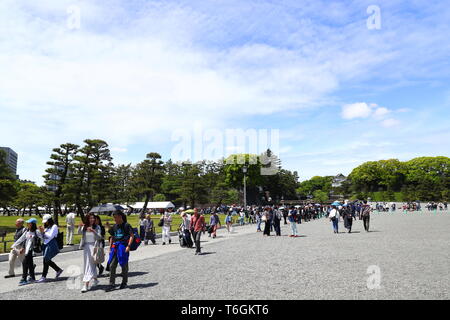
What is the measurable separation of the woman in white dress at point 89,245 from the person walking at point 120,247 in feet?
1.58

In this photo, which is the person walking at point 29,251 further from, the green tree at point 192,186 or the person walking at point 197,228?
the green tree at point 192,186

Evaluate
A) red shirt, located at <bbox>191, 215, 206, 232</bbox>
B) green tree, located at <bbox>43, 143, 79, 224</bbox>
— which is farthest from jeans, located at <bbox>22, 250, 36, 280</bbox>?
green tree, located at <bbox>43, 143, 79, 224</bbox>

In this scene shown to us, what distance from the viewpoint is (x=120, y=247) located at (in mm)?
6859

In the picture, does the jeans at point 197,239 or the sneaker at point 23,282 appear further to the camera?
the jeans at point 197,239

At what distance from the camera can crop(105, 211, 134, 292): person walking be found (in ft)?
22.3

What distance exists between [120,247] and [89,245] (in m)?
0.91

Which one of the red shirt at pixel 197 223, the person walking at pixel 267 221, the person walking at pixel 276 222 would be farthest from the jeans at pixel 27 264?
the person walking at pixel 276 222

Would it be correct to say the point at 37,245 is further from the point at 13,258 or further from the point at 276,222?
the point at 276,222

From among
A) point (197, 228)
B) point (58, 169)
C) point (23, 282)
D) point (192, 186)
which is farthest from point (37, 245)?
point (192, 186)

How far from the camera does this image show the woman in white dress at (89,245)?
23.0 feet

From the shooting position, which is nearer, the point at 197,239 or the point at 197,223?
the point at 197,239

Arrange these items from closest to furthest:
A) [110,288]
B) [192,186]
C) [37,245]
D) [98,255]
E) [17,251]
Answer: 1. [110,288]
2. [98,255]
3. [37,245]
4. [17,251]
5. [192,186]
